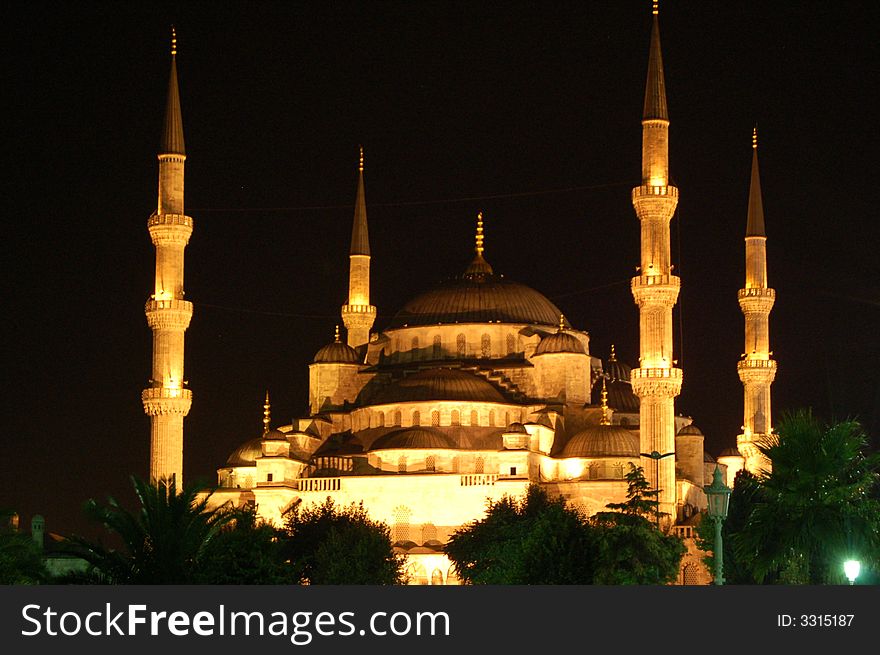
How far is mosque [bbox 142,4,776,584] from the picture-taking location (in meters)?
56.3

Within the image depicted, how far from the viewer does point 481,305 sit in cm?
6862

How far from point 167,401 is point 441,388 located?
1017cm

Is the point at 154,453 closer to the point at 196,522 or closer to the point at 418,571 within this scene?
the point at 418,571

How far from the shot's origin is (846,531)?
103 ft

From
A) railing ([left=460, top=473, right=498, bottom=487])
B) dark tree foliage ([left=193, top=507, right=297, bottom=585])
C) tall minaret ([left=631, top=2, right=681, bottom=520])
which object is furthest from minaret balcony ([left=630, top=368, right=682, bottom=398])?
dark tree foliage ([left=193, top=507, right=297, bottom=585])

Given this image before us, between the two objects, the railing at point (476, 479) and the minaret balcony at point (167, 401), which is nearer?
the minaret balcony at point (167, 401)

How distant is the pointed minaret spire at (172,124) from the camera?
5847 centimetres

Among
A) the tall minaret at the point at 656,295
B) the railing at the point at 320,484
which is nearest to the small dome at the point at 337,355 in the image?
the railing at the point at 320,484

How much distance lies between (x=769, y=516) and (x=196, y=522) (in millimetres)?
A: 8709

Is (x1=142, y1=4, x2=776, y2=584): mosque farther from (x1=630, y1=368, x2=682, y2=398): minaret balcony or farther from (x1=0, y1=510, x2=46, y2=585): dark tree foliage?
(x1=0, y1=510, x2=46, y2=585): dark tree foliage

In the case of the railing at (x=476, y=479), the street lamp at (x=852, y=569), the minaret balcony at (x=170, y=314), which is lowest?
the street lamp at (x=852, y=569)

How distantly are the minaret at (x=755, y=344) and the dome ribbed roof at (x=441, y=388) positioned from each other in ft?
24.5

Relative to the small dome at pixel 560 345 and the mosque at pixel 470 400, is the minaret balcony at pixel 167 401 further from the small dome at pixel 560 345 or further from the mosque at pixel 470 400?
the small dome at pixel 560 345

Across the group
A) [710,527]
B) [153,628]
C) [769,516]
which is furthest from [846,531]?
[710,527]
